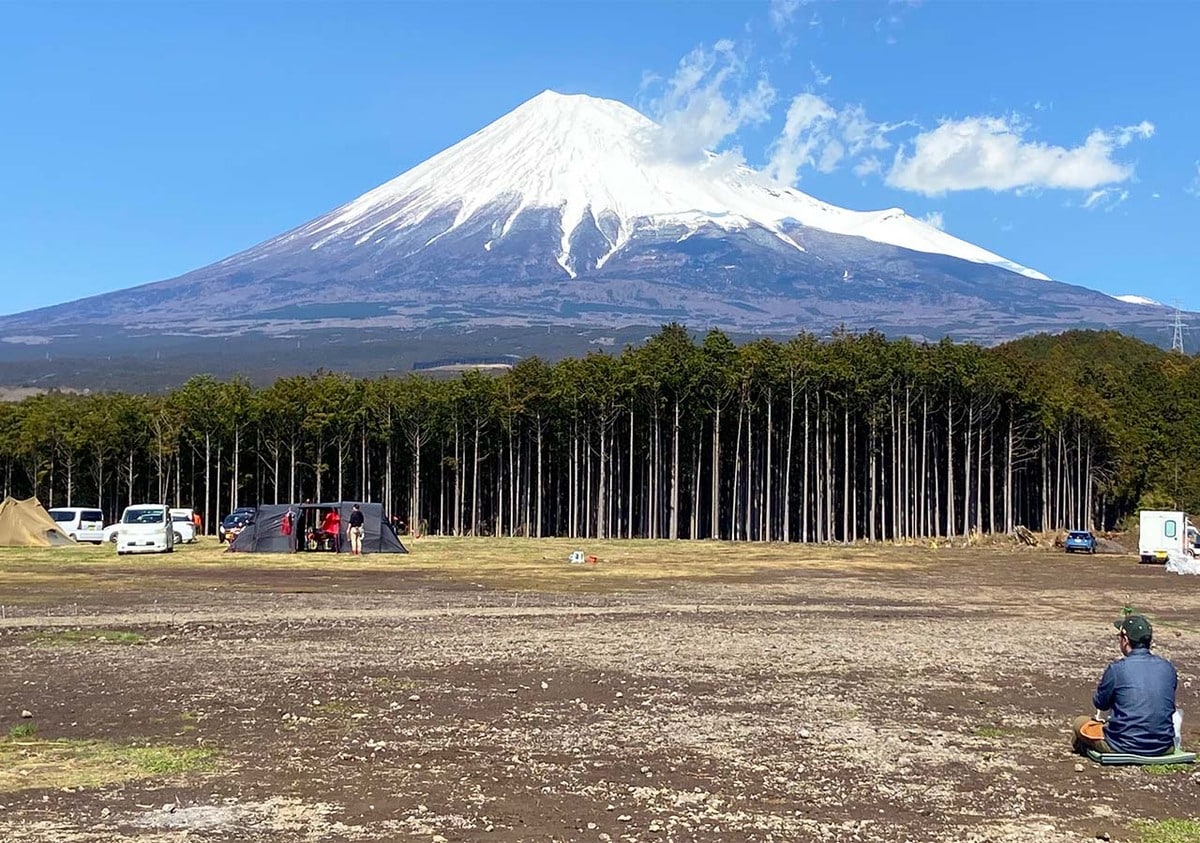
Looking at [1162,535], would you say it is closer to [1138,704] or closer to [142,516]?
[142,516]

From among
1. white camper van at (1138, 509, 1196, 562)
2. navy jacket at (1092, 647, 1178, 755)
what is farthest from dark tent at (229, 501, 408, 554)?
navy jacket at (1092, 647, 1178, 755)

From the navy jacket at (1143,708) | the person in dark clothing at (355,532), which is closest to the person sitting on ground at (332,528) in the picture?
the person in dark clothing at (355,532)

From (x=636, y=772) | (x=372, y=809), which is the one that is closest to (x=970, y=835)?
(x=636, y=772)

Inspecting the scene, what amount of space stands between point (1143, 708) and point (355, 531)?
110 feet

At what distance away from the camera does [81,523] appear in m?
50.3

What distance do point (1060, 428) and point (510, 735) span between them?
256 feet

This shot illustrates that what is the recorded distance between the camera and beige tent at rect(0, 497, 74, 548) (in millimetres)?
45438

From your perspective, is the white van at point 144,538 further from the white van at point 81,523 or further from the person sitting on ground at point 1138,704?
the person sitting on ground at point 1138,704

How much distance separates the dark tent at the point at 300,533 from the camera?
41.9m

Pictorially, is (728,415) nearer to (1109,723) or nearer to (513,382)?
(513,382)

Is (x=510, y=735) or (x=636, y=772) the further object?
(x=510, y=735)

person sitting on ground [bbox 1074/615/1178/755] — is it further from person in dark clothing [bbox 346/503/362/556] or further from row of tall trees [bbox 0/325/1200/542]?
row of tall trees [bbox 0/325/1200/542]

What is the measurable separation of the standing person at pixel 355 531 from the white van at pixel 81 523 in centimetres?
1455

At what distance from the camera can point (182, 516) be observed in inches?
2232
